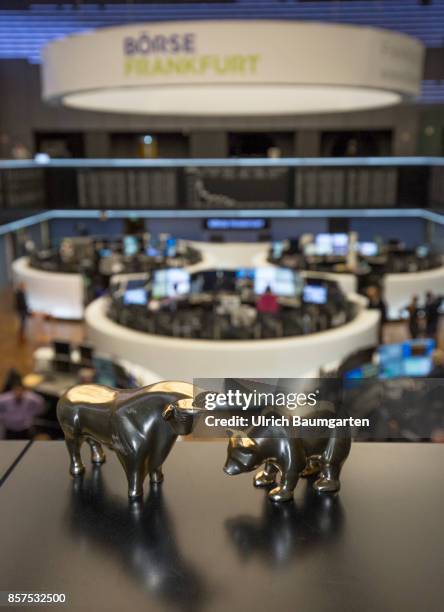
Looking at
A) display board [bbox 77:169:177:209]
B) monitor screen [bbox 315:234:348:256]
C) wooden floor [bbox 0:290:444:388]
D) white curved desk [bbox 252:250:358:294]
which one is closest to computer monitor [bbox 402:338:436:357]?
wooden floor [bbox 0:290:444:388]

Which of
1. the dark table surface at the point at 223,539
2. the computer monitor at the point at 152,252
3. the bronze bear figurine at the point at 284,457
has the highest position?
the bronze bear figurine at the point at 284,457

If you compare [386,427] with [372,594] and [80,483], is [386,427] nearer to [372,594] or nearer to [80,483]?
[372,594]

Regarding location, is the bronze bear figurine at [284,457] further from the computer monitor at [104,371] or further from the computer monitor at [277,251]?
the computer monitor at [277,251]

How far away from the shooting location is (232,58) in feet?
15.5

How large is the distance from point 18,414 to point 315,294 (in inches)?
223

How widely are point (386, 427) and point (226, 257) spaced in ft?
59.7

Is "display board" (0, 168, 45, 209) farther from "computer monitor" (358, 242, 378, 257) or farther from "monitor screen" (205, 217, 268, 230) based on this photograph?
"computer monitor" (358, 242, 378, 257)

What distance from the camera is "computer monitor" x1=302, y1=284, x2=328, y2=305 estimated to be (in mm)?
10570

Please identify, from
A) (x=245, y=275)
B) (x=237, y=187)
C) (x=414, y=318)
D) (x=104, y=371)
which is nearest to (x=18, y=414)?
(x=104, y=371)

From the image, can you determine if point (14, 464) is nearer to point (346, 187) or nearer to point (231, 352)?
point (231, 352)

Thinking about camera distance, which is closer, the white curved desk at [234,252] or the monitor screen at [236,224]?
the white curved desk at [234,252]

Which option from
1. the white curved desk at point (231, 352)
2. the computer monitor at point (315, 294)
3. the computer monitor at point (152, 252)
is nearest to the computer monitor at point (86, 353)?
the white curved desk at point (231, 352)

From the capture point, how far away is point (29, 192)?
18812mm

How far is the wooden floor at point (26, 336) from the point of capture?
11156 millimetres
